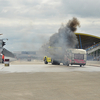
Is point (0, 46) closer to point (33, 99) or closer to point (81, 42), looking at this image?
point (33, 99)

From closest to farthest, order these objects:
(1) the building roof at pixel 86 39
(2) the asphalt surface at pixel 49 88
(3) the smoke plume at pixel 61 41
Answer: (2) the asphalt surface at pixel 49 88, (3) the smoke plume at pixel 61 41, (1) the building roof at pixel 86 39

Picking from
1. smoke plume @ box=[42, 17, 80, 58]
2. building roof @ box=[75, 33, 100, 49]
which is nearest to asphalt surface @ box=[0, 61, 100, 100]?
smoke plume @ box=[42, 17, 80, 58]

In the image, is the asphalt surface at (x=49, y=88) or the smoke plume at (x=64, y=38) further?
the smoke plume at (x=64, y=38)

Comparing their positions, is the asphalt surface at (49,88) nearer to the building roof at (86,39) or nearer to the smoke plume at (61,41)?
the smoke plume at (61,41)

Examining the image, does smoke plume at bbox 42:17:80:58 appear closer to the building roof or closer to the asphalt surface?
the asphalt surface

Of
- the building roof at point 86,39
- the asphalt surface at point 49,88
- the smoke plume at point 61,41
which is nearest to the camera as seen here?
the asphalt surface at point 49,88

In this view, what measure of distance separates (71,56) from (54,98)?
1188 inches

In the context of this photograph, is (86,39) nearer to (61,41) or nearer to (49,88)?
(61,41)

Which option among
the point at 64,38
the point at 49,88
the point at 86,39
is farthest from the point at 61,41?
the point at 86,39

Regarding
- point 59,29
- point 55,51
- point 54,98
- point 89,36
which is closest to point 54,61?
point 55,51

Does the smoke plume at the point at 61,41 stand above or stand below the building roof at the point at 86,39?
below

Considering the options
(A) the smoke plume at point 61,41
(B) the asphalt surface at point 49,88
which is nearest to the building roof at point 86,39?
(A) the smoke plume at point 61,41

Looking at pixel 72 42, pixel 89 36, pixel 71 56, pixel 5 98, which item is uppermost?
pixel 89 36

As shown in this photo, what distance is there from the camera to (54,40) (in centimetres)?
4891
